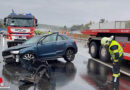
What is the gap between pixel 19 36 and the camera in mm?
15219

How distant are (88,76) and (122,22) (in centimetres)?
A: 371

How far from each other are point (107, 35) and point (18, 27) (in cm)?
775

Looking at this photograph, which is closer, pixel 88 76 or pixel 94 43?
pixel 88 76

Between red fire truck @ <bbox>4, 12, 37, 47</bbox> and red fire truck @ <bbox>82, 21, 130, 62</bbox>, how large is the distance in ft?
17.4

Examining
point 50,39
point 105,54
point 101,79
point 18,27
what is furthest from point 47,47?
point 18,27

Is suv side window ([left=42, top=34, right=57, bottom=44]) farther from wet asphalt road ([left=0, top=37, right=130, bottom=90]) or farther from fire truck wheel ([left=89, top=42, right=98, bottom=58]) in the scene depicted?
fire truck wheel ([left=89, top=42, right=98, bottom=58])

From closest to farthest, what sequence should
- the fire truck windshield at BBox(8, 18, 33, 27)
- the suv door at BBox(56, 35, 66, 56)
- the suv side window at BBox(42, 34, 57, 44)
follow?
the suv side window at BBox(42, 34, 57, 44) < the suv door at BBox(56, 35, 66, 56) < the fire truck windshield at BBox(8, 18, 33, 27)

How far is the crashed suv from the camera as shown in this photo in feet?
28.1

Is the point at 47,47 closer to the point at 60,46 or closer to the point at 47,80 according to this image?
the point at 60,46

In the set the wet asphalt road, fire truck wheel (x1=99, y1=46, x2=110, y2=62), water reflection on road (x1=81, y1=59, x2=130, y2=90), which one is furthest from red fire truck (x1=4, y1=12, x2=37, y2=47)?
water reflection on road (x1=81, y1=59, x2=130, y2=90)

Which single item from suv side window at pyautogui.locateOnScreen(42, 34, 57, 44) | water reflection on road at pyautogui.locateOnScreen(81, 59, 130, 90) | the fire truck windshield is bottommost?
water reflection on road at pyautogui.locateOnScreen(81, 59, 130, 90)

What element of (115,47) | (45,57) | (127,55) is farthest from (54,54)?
(115,47)

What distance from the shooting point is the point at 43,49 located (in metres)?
9.16

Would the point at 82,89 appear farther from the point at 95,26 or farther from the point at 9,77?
the point at 95,26
